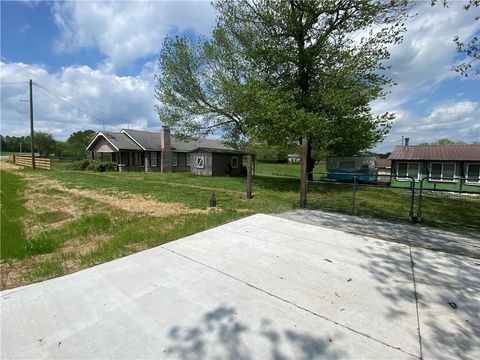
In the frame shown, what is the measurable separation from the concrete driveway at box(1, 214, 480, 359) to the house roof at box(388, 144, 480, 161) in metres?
20.4

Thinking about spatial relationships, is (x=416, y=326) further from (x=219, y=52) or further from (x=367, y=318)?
(x=219, y=52)

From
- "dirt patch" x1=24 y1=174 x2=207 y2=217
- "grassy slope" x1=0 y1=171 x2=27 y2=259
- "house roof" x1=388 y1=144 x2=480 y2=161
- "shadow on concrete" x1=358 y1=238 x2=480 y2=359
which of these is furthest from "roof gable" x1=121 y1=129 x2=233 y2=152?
"shadow on concrete" x1=358 y1=238 x2=480 y2=359

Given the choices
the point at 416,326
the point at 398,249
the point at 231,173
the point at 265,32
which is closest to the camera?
the point at 416,326

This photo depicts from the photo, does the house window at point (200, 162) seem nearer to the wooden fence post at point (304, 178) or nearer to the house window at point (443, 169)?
the wooden fence post at point (304, 178)

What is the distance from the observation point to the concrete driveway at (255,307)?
7.48 ft

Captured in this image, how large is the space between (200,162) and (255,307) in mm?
22161

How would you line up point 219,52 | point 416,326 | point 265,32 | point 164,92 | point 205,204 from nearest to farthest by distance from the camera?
point 416,326, point 205,204, point 265,32, point 219,52, point 164,92

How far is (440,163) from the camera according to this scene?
20.8 metres

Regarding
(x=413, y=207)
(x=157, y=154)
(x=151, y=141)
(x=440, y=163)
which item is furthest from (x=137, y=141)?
(x=440, y=163)

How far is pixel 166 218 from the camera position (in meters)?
6.81

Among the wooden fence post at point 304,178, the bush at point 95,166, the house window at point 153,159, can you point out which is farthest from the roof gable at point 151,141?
the wooden fence post at point 304,178

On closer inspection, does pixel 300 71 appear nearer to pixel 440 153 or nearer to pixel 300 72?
pixel 300 72

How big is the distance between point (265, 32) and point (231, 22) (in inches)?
82.6

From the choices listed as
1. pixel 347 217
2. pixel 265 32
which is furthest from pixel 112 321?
pixel 265 32
